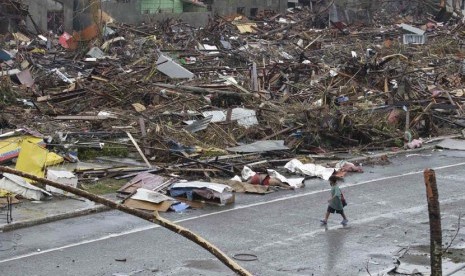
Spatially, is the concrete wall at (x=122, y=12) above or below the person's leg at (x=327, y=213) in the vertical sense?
above

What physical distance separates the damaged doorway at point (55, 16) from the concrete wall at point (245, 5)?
14.5m

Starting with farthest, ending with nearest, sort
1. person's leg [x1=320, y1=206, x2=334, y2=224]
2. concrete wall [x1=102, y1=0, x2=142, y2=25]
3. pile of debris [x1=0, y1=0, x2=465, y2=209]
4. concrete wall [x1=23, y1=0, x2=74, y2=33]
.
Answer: concrete wall [x1=102, y1=0, x2=142, y2=25] < concrete wall [x1=23, y1=0, x2=74, y2=33] < pile of debris [x1=0, y1=0, x2=465, y2=209] < person's leg [x1=320, y1=206, x2=334, y2=224]

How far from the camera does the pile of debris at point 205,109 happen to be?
17875mm

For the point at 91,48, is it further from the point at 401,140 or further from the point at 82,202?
the point at 82,202

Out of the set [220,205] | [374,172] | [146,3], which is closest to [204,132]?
[374,172]

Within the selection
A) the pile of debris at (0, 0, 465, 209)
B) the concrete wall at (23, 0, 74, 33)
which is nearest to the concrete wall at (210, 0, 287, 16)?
the concrete wall at (23, 0, 74, 33)

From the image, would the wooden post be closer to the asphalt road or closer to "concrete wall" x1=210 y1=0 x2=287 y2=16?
the asphalt road

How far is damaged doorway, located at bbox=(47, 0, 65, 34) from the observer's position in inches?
1811

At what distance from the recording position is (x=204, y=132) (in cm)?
2097

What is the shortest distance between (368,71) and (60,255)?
18.6m

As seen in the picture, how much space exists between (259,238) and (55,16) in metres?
36.0

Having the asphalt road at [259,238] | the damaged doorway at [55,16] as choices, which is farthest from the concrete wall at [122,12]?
the asphalt road at [259,238]

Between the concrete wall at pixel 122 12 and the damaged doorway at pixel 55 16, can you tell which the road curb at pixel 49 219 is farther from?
the concrete wall at pixel 122 12

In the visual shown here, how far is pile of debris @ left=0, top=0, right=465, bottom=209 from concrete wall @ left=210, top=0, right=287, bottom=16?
2100 centimetres
